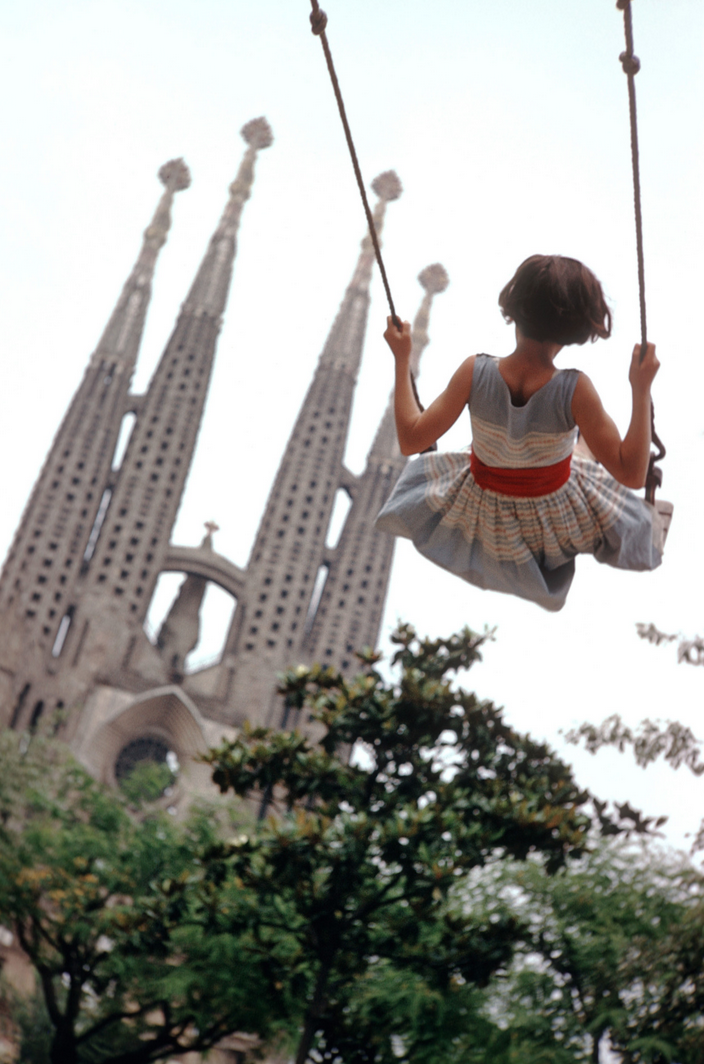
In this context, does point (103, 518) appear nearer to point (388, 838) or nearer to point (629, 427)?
point (388, 838)

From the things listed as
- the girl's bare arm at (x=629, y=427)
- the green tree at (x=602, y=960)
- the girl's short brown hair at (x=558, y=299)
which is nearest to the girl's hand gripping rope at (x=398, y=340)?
the girl's short brown hair at (x=558, y=299)

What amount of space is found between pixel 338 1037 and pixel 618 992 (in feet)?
6.16

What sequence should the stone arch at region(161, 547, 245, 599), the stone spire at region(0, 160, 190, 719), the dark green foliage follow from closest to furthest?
the dark green foliage < the stone spire at region(0, 160, 190, 719) < the stone arch at region(161, 547, 245, 599)

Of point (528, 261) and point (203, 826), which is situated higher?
point (203, 826)

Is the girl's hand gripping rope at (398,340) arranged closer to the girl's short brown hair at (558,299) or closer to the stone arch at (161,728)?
the girl's short brown hair at (558,299)

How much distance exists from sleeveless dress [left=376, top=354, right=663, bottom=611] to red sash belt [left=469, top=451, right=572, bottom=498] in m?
0.02

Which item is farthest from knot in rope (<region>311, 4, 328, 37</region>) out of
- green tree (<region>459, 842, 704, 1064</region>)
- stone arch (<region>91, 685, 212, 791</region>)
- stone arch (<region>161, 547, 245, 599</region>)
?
stone arch (<region>161, 547, 245, 599</region>)

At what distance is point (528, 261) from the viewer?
2.44 m

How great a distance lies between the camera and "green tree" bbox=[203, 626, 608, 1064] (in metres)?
7.49

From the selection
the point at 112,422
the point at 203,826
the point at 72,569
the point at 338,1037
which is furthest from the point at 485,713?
the point at 112,422

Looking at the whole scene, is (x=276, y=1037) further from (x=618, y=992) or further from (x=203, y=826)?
(x=618, y=992)

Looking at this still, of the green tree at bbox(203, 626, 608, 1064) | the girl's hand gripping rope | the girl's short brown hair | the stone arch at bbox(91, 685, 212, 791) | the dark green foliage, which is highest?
the stone arch at bbox(91, 685, 212, 791)

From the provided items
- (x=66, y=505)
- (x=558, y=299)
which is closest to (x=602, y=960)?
(x=558, y=299)

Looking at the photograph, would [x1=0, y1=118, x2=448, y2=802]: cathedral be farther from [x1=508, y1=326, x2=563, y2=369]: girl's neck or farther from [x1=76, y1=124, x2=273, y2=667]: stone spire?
[x1=508, y1=326, x2=563, y2=369]: girl's neck
